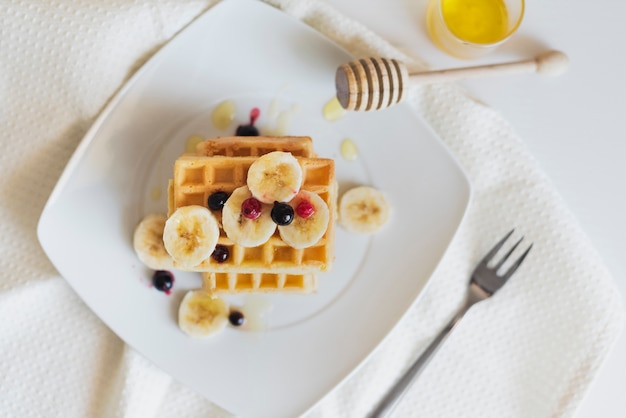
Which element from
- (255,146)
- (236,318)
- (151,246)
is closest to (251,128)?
(255,146)

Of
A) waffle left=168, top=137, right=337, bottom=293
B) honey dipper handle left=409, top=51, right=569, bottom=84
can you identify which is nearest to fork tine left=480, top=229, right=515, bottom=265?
honey dipper handle left=409, top=51, right=569, bottom=84

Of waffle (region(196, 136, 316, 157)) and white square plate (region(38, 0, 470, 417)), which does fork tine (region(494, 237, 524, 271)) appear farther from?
waffle (region(196, 136, 316, 157))

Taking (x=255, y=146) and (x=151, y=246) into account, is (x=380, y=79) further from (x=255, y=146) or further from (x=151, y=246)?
(x=151, y=246)

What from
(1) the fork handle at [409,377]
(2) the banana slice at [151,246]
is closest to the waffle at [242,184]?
(2) the banana slice at [151,246]

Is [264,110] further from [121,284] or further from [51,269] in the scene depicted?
[51,269]

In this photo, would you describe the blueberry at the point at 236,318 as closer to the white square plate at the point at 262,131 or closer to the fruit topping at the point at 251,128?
the white square plate at the point at 262,131

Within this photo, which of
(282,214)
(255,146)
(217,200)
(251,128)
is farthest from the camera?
(251,128)

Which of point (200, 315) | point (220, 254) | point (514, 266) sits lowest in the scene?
point (200, 315)
